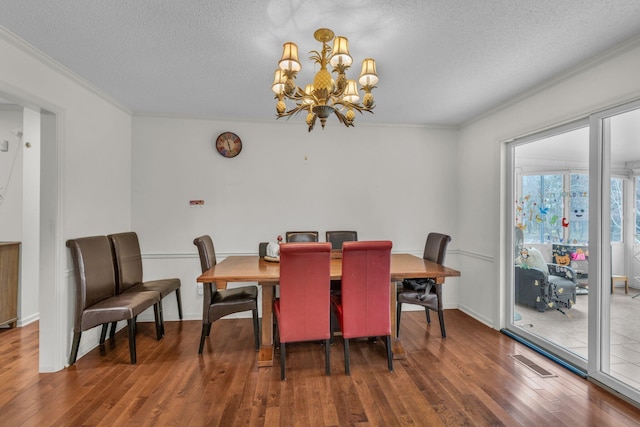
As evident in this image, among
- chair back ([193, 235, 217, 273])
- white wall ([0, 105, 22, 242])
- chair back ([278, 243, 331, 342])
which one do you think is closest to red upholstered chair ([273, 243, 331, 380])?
chair back ([278, 243, 331, 342])

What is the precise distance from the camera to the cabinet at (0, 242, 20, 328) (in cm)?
314

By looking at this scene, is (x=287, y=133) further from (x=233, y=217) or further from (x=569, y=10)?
(x=569, y=10)

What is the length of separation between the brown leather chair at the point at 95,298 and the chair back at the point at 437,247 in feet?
9.38

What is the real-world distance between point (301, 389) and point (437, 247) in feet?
6.36

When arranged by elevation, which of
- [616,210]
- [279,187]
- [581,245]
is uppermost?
[279,187]

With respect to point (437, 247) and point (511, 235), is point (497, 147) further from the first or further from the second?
point (437, 247)

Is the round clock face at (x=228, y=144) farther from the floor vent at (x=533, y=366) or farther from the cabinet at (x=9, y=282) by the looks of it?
the floor vent at (x=533, y=366)

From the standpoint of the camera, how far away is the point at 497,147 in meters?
3.34

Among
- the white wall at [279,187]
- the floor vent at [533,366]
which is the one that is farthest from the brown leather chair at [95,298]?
the floor vent at [533,366]

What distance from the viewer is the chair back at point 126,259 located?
9.71ft

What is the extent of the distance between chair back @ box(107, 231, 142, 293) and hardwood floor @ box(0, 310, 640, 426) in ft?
2.02

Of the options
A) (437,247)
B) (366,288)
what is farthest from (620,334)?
(366,288)

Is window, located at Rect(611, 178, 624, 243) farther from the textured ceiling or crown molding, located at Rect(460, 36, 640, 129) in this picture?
the textured ceiling

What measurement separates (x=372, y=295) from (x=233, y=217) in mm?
2135
